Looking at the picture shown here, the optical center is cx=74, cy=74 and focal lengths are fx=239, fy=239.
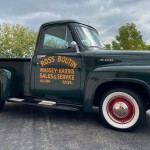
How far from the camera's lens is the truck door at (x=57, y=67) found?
16.3ft

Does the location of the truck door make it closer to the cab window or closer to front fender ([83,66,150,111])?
the cab window

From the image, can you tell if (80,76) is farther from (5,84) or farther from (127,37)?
(127,37)

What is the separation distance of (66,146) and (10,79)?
2467 mm

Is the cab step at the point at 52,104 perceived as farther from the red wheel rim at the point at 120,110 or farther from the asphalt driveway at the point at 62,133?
the red wheel rim at the point at 120,110

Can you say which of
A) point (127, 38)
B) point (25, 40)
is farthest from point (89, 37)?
point (25, 40)

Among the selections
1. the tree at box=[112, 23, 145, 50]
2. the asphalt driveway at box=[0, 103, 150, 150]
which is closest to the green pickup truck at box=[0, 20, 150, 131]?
the asphalt driveway at box=[0, 103, 150, 150]

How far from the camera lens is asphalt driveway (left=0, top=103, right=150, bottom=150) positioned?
383cm

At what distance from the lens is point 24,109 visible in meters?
6.48

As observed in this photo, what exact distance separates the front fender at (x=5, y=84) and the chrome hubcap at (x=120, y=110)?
2.52 m

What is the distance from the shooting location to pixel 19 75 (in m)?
5.70

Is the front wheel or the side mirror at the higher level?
the side mirror

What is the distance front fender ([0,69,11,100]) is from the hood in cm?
214

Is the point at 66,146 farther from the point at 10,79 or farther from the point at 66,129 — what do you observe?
the point at 10,79

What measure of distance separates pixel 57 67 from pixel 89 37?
1.05 metres
